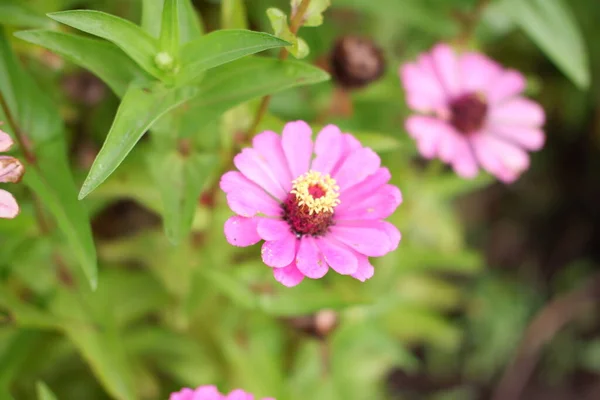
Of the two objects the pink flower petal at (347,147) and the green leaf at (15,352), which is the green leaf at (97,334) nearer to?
the green leaf at (15,352)

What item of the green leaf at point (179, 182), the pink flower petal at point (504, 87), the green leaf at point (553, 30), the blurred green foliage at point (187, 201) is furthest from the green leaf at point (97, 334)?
the green leaf at point (553, 30)

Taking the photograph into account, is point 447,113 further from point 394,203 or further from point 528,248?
point 528,248

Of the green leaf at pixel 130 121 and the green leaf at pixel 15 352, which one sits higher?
the green leaf at pixel 130 121

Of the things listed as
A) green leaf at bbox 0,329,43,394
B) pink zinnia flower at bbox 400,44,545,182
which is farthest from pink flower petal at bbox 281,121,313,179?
green leaf at bbox 0,329,43,394

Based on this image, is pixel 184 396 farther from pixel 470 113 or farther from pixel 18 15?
pixel 470 113

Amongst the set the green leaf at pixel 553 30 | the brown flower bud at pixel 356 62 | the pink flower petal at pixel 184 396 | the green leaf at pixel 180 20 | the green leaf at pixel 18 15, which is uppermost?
the green leaf at pixel 553 30

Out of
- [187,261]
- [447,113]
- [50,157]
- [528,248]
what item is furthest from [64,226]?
[528,248]

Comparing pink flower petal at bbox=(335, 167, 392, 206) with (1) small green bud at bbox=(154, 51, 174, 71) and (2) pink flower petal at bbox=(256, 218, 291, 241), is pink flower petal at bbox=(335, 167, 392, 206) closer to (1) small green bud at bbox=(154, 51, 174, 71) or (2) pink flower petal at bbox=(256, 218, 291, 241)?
(2) pink flower petal at bbox=(256, 218, 291, 241)
